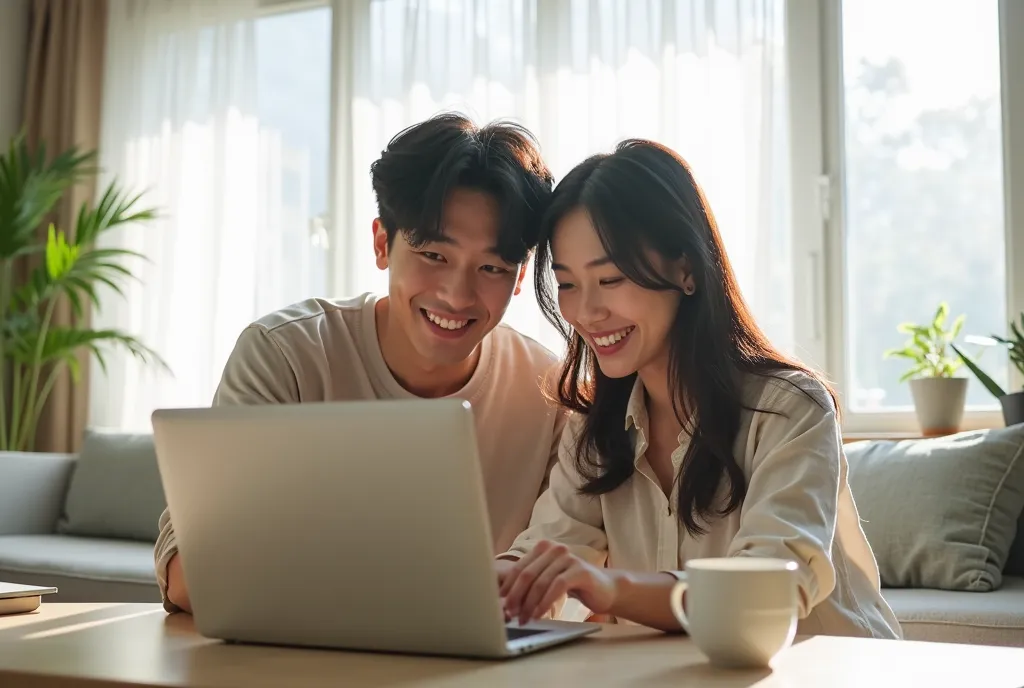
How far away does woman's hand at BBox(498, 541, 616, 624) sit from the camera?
109 centimetres

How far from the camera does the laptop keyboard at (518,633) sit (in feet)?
3.40

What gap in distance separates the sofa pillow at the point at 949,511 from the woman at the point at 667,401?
3.63 feet

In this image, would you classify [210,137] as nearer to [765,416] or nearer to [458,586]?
[765,416]

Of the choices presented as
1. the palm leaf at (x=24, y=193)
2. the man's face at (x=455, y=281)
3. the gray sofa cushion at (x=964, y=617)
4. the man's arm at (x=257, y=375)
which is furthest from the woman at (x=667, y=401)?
the palm leaf at (x=24, y=193)

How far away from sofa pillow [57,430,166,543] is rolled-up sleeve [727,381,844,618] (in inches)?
105

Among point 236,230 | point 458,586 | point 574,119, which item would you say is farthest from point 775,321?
point 458,586

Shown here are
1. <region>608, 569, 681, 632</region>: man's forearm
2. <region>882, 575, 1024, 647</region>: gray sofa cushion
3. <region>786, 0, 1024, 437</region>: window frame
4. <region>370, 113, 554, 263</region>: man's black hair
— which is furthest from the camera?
<region>786, 0, 1024, 437</region>: window frame

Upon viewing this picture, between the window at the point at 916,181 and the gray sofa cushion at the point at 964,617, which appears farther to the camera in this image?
the window at the point at 916,181

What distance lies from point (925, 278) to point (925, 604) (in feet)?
4.74

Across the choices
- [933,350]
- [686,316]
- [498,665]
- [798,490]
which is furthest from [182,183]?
[498,665]

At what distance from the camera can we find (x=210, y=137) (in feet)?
14.8

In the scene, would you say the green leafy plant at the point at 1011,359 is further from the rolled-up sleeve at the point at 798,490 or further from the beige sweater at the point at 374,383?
the rolled-up sleeve at the point at 798,490

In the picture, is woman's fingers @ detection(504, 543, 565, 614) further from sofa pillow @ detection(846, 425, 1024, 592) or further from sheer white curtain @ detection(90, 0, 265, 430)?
sheer white curtain @ detection(90, 0, 265, 430)

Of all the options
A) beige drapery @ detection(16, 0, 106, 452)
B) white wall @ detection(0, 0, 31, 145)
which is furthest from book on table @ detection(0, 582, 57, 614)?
white wall @ detection(0, 0, 31, 145)
